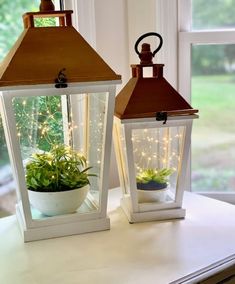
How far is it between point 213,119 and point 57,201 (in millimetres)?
770

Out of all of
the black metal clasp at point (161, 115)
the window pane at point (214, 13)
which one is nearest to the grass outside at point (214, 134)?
the window pane at point (214, 13)

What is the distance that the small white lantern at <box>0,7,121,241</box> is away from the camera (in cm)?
108

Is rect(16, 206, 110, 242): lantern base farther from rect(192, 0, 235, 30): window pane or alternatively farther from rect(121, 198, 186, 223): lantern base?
rect(192, 0, 235, 30): window pane

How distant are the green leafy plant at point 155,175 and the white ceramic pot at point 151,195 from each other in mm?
32

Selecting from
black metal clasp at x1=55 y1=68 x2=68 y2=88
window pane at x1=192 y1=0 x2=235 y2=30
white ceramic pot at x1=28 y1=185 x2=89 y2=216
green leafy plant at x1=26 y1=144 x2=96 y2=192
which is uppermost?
window pane at x1=192 y1=0 x2=235 y2=30

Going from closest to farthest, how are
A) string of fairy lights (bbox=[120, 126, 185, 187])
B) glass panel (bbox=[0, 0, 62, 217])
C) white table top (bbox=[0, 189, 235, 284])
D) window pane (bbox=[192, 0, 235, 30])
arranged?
1. white table top (bbox=[0, 189, 235, 284])
2. string of fairy lights (bbox=[120, 126, 185, 187])
3. glass panel (bbox=[0, 0, 62, 217])
4. window pane (bbox=[192, 0, 235, 30])

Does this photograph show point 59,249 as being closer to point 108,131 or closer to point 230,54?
point 108,131

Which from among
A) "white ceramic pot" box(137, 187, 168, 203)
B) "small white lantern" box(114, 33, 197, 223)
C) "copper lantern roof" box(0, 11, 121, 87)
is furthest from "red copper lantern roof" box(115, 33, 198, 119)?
"white ceramic pot" box(137, 187, 168, 203)

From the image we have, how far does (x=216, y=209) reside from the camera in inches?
54.3

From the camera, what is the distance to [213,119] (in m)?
1.66

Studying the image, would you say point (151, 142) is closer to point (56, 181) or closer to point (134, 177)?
point (134, 177)

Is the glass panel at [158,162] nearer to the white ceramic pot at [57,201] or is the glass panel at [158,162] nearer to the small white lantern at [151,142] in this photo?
the small white lantern at [151,142]

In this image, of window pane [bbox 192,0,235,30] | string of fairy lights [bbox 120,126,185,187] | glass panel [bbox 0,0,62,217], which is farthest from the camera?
window pane [bbox 192,0,235,30]

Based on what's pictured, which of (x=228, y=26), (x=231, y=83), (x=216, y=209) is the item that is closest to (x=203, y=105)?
(x=231, y=83)
